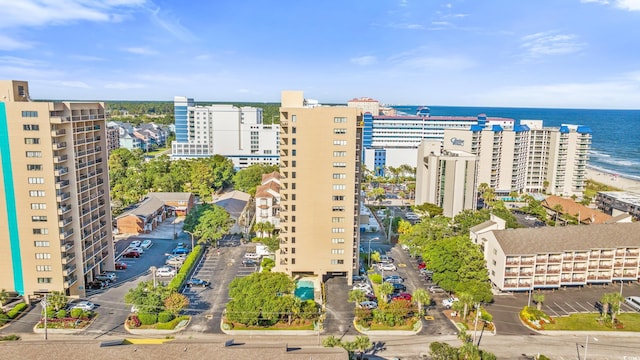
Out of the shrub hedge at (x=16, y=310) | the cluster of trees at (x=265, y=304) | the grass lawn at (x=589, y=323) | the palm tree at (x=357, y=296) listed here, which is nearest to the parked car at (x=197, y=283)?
the cluster of trees at (x=265, y=304)

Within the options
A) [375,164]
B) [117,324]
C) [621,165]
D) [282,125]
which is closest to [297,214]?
[282,125]

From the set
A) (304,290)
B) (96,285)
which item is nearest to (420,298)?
(304,290)

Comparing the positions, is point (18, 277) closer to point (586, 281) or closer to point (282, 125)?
point (282, 125)

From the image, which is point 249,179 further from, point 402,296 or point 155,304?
point 155,304

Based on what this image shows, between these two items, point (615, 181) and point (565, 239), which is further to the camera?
point (615, 181)

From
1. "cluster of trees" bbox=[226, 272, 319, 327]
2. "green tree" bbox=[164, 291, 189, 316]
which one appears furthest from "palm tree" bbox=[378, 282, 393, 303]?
"green tree" bbox=[164, 291, 189, 316]

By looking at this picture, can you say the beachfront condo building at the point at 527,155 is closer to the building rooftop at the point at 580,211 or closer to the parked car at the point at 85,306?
the building rooftop at the point at 580,211

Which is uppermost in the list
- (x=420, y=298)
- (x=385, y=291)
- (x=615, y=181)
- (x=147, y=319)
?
(x=385, y=291)
